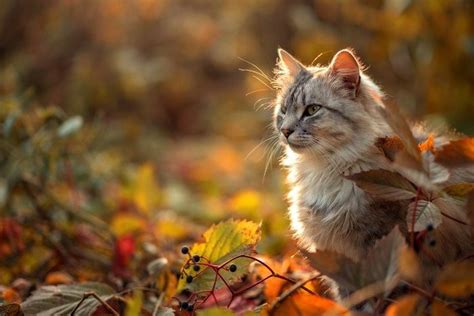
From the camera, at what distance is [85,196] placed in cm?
239

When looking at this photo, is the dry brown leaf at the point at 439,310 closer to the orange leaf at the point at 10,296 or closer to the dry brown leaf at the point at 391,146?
the dry brown leaf at the point at 391,146

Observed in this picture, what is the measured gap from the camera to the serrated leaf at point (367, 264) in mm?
847

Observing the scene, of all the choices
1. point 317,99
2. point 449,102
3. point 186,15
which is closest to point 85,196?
→ point 317,99

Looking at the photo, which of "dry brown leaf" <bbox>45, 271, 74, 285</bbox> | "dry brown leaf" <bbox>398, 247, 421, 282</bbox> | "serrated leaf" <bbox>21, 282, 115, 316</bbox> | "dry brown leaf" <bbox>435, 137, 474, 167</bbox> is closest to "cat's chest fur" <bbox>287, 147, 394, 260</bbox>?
"dry brown leaf" <bbox>435, 137, 474, 167</bbox>

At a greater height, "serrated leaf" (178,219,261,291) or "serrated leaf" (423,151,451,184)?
"serrated leaf" (178,219,261,291)

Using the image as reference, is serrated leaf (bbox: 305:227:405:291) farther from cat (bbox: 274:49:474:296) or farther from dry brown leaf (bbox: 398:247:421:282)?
cat (bbox: 274:49:474:296)

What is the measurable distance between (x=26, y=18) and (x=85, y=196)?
173 cm

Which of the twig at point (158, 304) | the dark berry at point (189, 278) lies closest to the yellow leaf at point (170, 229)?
the twig at point (158, 304)

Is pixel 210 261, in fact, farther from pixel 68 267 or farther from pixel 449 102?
pixel 449 102

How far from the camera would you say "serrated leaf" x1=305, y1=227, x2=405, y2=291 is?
2.78 ft

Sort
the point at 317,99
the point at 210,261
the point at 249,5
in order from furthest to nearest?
1. the point at 249,5
2. the point at 317,99
3. the point at 210,261

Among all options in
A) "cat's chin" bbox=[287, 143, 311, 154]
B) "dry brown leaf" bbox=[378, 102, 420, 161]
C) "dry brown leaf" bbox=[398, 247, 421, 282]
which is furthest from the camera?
"cat's chin" bbox=[287, 143, 311, 154]

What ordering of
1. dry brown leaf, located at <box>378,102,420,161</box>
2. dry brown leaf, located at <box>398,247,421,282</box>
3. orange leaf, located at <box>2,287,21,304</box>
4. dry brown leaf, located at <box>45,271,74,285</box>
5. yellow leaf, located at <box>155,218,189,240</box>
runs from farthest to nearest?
1. yellow leaf, located at <box>155,218,189,240</box>
2. dry brown leaf, located at <box>45,271,74,285</box>
3. orange leaf, located at <box>2,287,21,304</box>
4. dry brown leaf, located at <box>378,102,420,161</box>
5. dry brown leaf, located at <box>398,247,421,282</box>

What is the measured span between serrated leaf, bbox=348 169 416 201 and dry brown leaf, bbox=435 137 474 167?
0.22 feet
